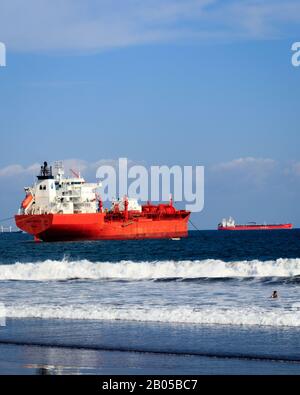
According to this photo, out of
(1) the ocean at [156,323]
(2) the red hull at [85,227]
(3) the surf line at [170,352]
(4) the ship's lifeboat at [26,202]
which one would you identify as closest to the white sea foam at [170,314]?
(1) the ocean at [156,323]

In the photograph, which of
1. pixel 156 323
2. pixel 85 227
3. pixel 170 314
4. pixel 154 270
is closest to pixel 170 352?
pixel 156 323

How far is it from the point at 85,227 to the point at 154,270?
5858 cm

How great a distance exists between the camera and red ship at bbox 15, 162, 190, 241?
94000 mm

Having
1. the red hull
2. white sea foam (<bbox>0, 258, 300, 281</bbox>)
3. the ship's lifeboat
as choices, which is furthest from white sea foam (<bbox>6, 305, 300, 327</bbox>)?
the ship's lifeboat

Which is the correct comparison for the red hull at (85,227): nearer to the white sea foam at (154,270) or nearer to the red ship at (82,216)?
the red ship at (82,216)

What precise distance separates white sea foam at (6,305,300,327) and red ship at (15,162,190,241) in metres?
71.5

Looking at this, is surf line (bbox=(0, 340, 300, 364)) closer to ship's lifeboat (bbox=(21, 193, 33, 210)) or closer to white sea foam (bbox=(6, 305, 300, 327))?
white sea foam (bbox=(6, 305, 300, 327))

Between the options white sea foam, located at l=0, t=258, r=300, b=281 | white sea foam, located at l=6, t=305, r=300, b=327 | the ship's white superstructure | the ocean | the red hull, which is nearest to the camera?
the ocean

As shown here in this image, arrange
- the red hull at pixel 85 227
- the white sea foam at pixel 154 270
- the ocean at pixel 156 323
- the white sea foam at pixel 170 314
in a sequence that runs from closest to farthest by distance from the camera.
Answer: the ocean at pixel 156 323, the white sea foam at pixel 170 314, the white sea foam at pixel 154 270, the red hull at pixel 85 227

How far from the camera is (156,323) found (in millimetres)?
18656

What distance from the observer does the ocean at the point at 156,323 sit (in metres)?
13.6

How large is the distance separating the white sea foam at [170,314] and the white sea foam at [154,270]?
12.4 meters

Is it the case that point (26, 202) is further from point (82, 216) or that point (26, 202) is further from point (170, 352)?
point (170, 352)
